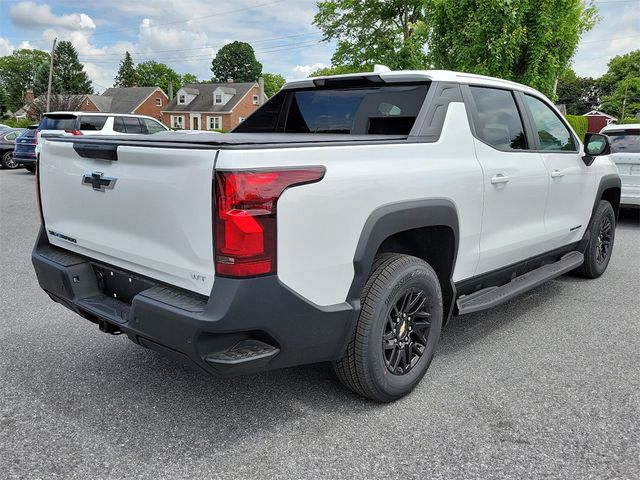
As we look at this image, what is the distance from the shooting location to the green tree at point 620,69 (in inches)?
2868

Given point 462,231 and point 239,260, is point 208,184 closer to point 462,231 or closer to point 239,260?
point 239,260

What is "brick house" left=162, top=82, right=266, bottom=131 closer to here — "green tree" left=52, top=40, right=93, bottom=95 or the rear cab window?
"green tree" left=52, top=40, right=93, bottom=95

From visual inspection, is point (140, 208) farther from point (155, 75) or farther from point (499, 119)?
point (155, 75)

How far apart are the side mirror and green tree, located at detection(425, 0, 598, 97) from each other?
8424 mm

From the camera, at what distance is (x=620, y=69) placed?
76.3 metres

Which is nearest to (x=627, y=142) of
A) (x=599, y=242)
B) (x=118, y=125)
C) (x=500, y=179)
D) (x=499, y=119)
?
(x=599, y=242)

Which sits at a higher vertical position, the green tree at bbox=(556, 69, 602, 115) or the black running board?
the green tree at bbox=(556, 69, 602, 115)

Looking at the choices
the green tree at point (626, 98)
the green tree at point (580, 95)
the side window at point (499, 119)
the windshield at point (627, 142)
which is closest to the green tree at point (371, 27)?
the windshield at point (627, 142)

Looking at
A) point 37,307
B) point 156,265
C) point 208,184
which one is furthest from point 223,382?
point 37,307

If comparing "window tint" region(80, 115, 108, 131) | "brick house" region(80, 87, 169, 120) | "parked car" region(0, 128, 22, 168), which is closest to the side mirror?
"window tint" region(80, 115, 108, 131)

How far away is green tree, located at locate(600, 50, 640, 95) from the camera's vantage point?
72850 millimetres

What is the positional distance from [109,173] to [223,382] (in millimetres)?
1418

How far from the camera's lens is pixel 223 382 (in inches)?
130

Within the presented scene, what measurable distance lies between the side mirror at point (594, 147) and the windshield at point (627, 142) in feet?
14.6
